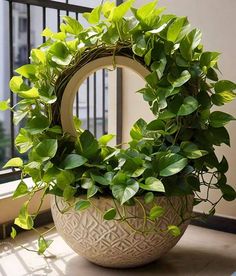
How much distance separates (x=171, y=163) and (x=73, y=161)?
23 cm

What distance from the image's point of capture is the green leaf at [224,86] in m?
1.11

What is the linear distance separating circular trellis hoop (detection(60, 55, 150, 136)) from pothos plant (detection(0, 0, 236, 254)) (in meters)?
0.01

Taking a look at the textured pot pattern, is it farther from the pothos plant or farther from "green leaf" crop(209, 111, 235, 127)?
"green leaf" crop(209, 111, 235, 127)

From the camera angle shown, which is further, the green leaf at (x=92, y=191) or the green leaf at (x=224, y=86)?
the green leaf at (x=224, y=86)

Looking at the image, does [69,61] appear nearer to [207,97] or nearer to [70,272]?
[207,97]

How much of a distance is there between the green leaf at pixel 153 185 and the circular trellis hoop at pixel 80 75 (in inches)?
10.1

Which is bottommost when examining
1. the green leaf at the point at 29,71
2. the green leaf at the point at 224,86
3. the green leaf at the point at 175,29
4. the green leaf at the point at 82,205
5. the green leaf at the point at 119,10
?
the green leaf at the point at 82,205

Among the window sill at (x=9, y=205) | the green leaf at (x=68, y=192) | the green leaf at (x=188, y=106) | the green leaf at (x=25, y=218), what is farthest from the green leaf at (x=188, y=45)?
the window sill at (x=9, y=205)

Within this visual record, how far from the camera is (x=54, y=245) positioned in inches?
53.3

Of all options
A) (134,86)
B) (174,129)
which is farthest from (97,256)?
(134,86)

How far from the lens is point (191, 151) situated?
1.03 meters

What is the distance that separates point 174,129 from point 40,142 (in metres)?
0.33

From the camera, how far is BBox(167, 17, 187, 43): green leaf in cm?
105

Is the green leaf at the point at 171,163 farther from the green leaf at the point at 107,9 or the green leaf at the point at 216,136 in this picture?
the green leaf at the point at 107,9
